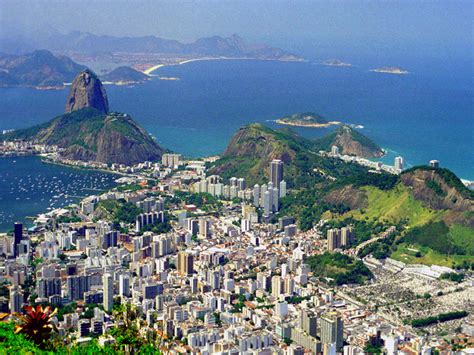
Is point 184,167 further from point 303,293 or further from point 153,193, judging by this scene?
point 303,293

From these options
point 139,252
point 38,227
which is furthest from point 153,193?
point 139,252

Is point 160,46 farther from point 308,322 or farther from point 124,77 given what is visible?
point 308,322

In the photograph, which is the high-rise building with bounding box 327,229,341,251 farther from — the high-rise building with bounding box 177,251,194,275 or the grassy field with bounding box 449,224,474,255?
the high-rise building with bounding box 177,251,194,275

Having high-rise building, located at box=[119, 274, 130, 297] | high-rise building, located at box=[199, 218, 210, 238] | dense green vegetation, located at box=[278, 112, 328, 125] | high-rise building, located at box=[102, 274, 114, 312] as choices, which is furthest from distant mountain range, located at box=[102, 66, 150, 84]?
high-rise building, located at box=[102, 274, 114, 312]

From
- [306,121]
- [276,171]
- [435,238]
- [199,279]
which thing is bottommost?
[199,279]

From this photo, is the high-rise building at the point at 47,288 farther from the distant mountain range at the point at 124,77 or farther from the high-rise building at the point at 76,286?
the distant mountain range at the point at 124,77

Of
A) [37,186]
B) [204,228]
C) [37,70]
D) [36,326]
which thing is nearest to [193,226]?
[204,228]

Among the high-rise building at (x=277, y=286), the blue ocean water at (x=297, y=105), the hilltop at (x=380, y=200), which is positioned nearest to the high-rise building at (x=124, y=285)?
the high-rise building at (x=277, y=286)
